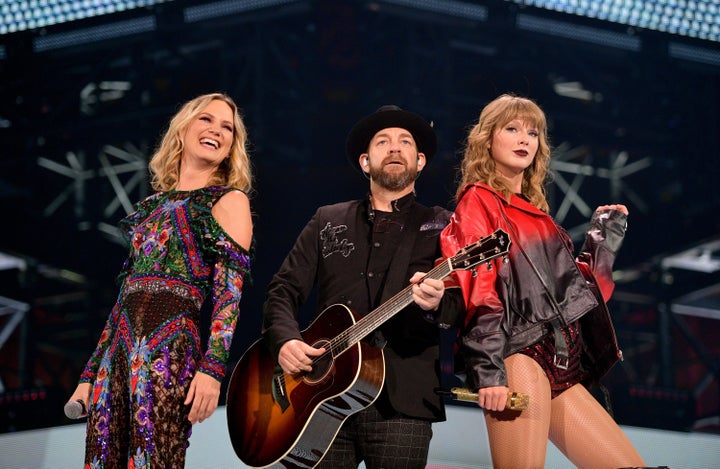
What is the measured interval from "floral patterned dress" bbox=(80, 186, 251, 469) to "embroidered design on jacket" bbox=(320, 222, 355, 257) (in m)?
0.43

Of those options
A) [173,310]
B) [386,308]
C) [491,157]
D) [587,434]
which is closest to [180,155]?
[173,310]

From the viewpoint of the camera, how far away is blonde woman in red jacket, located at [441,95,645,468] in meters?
2.68

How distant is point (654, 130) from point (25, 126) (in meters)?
5.20

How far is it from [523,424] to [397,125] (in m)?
1.40

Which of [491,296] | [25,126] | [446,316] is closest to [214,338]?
[446,316]

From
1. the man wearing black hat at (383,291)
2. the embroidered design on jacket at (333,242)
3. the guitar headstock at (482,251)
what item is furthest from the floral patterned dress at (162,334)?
the guitar headstock at (482,251)

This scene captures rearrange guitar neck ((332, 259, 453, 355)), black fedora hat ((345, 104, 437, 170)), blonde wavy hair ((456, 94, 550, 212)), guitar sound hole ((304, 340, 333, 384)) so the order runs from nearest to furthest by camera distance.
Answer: guitar neck ((332, 259, 453, 355)) → guitar sound hole ((304, 340, 333, 384)) → blonde wavy hair ((456, 94, 550, 212)) → black fedora hat ((345, 104, 437, 170))

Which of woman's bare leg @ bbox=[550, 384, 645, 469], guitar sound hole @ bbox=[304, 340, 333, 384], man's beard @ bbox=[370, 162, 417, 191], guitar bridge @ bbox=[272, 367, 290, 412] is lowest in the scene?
woman's bare leg @ bbox=[550, 384, 645, 469]

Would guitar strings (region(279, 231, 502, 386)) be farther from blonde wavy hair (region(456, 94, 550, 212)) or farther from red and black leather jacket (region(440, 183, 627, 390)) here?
blonde wavy hair (region(456, 94, 550, 212))

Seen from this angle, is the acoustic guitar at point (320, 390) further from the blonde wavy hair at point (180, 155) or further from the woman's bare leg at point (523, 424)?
the blonde wavy hair at point (180, 155)

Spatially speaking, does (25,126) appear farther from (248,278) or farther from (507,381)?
(507,381)


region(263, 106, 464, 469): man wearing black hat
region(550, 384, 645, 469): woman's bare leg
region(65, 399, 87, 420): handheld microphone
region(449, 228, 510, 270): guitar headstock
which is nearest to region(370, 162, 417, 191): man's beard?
region(263, 106, 464, 469): man wearing black hat

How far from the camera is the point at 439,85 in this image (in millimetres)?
6203

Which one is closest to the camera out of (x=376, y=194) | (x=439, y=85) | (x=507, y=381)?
(x=507, y=381)
